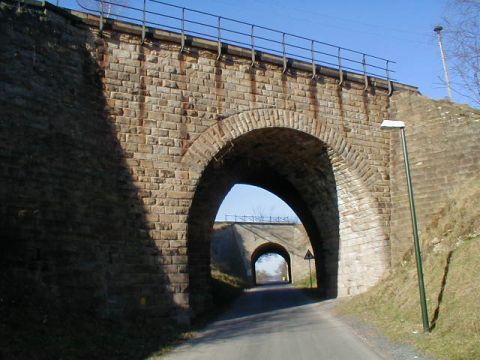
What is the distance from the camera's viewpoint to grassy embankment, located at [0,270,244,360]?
754 cm

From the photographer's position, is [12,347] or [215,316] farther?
[215,316]

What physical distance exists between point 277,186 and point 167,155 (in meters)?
8.57

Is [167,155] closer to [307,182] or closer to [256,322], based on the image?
[256,322]

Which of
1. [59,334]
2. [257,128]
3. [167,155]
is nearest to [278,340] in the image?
[59,334]

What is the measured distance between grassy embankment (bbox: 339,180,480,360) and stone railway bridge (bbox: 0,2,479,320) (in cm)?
190

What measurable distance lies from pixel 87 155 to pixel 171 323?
15.4 ft

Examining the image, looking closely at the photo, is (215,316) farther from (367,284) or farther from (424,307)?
(424,307)

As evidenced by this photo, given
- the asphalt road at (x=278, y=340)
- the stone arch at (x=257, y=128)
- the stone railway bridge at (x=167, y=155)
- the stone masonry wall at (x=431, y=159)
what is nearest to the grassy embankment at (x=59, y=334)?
the stone railway bridge at (x=167, y=155)


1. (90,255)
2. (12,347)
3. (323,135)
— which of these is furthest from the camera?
(323,135)

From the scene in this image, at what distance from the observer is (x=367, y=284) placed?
15.9 metres

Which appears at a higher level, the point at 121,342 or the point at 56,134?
the point at 56,134

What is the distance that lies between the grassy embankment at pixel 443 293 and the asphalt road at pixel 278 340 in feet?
2.98

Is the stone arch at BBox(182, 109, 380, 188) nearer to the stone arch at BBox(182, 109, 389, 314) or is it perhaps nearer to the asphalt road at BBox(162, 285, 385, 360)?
the stone arch at BBox(182, 109, 389, 314)

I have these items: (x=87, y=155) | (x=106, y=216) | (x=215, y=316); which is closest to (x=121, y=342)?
(x=106, y=216)
